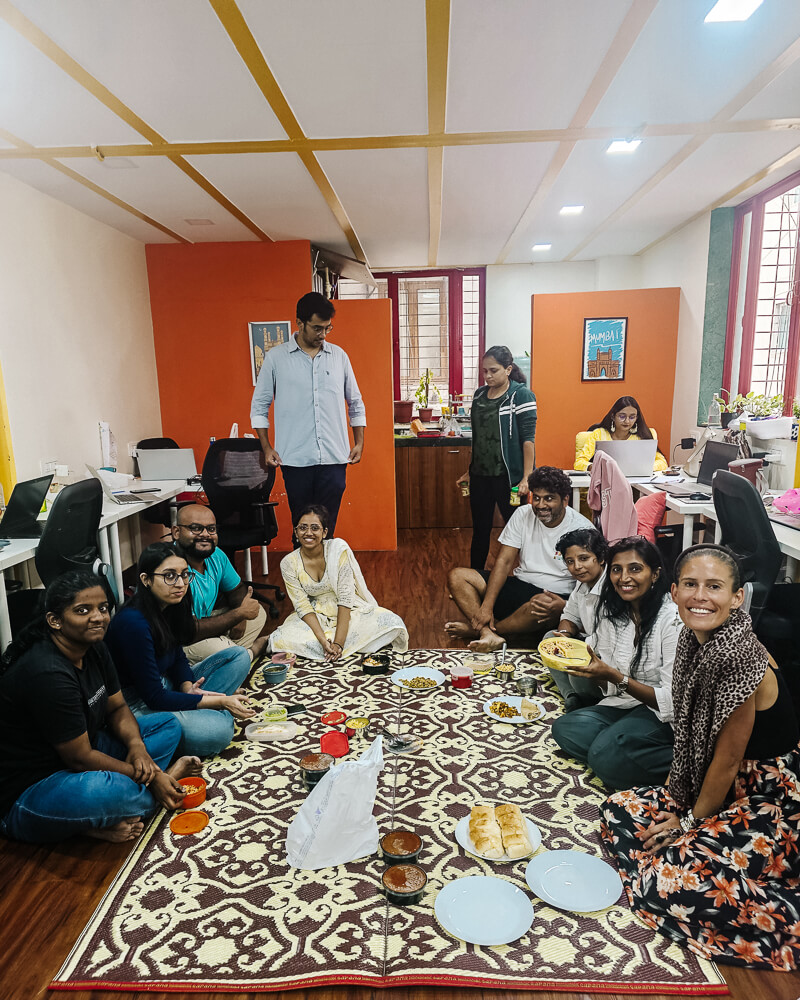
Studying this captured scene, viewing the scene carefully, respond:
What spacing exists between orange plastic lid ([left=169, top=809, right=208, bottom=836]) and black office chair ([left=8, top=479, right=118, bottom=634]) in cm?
94

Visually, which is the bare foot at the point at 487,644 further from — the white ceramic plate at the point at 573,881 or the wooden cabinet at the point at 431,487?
the wooden cabinet at the point at 431,487

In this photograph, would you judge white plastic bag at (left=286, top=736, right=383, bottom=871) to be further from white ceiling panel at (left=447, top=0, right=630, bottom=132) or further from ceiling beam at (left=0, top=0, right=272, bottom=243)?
ceiling beam at (left=0, top=0, right=272, bottom=243)

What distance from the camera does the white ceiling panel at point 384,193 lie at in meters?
3.50

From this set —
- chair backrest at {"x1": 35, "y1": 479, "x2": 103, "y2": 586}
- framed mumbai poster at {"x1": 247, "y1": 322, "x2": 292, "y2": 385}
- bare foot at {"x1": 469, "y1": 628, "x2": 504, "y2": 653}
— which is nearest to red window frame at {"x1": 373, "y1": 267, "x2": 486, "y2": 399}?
framed mumbai poster at {"x1": 247, "y1": 322, "x2": 292, "y2": 385}

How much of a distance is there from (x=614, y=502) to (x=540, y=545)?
0.56m

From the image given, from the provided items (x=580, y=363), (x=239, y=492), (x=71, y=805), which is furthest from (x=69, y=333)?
(x=580, y=363)

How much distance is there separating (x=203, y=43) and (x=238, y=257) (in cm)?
295

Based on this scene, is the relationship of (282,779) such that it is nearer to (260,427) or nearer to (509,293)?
(260,427)

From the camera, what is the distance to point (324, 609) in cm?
337

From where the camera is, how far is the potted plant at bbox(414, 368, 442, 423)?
6.92 m

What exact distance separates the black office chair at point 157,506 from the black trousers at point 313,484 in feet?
4.03

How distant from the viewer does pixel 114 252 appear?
470cm

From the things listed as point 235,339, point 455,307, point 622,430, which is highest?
point 455,307

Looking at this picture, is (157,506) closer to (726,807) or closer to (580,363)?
(580,363)
